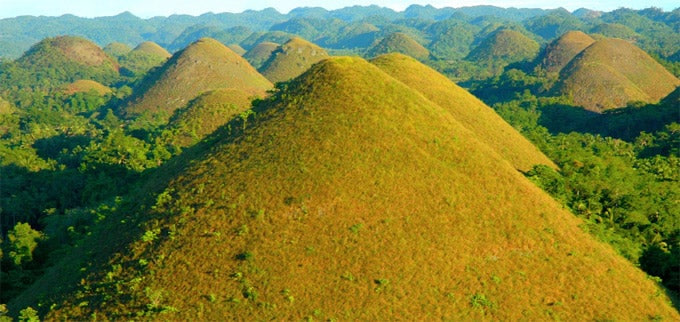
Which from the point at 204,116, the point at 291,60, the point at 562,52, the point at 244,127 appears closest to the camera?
the point at 244,127

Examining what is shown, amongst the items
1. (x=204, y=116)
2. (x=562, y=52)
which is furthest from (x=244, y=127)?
(x=562, y=52)

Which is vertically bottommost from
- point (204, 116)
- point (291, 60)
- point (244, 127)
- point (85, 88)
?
point (85, 88)

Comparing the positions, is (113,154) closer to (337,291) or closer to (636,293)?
(337,291)

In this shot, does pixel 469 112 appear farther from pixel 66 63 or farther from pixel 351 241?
pixel 66 63

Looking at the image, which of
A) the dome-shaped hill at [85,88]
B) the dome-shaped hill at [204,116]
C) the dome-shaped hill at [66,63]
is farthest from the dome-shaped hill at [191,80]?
the dome-shaped hill at [66,63]

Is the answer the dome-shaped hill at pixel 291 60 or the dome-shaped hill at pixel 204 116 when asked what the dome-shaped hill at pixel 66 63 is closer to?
the dome-shaped hill at pixel 291 60

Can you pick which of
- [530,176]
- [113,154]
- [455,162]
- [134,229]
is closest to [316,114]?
[455,162]

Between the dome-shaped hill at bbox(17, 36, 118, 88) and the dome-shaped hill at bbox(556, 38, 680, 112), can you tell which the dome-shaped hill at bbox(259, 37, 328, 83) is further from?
the dome-shaped hill at bbox(556, 38, 680, 112)
